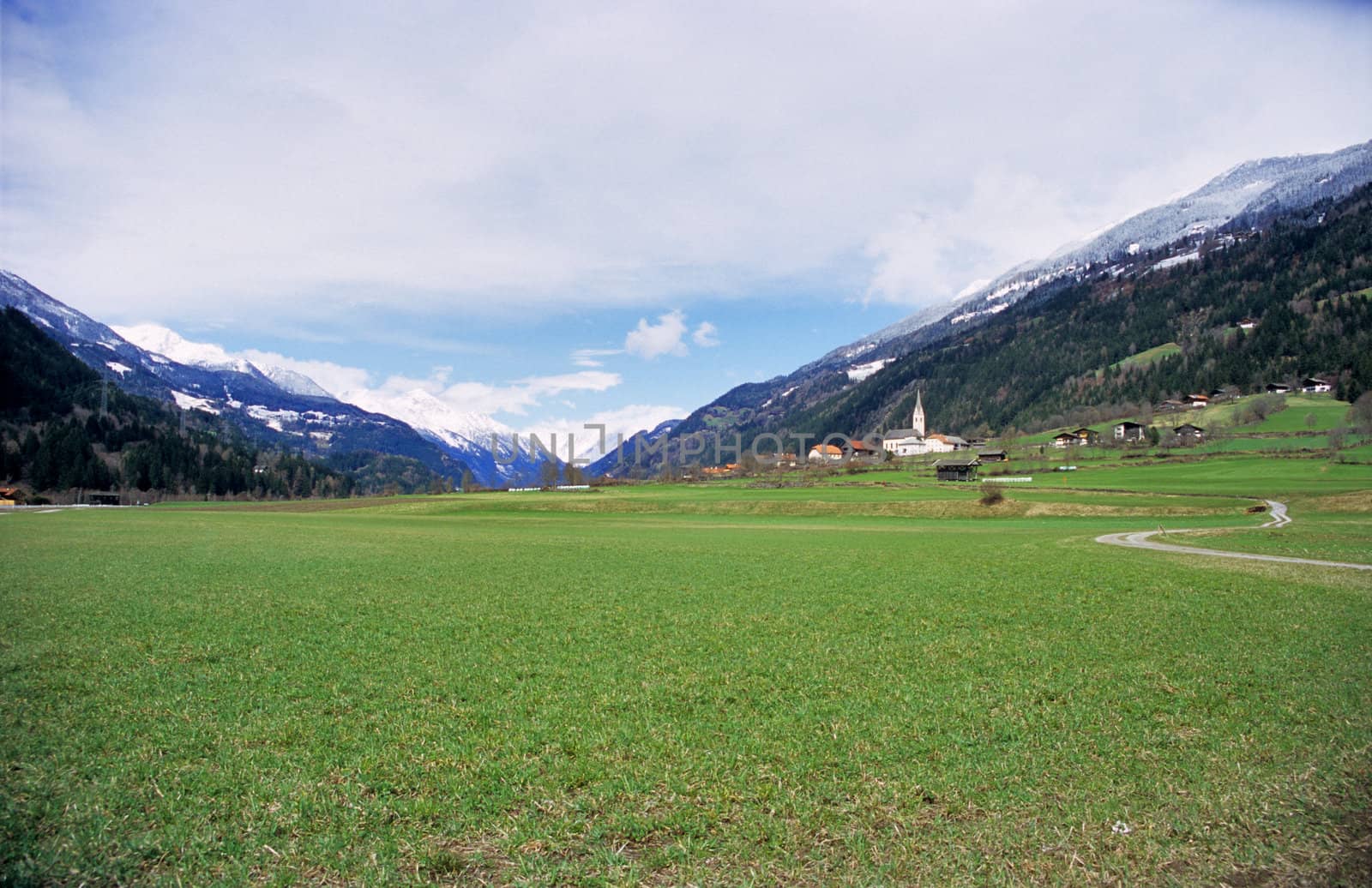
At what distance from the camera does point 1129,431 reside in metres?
159

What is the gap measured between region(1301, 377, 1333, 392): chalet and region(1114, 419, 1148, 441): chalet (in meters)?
45.6

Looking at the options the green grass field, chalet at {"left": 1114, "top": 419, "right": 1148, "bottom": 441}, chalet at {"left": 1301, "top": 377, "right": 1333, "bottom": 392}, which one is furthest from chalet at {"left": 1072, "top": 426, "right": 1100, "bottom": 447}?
the green grass field

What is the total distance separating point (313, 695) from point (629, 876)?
8472 millimetres

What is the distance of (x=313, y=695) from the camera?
12523 mm

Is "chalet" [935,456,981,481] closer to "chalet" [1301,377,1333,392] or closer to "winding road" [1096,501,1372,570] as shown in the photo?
"winding road" [1096,501,1372,570]

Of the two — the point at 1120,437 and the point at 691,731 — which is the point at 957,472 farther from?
the point at 691,731

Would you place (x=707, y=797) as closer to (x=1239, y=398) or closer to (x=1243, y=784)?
(x=1243, y=784)

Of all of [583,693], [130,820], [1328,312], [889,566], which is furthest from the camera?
[1328,312]

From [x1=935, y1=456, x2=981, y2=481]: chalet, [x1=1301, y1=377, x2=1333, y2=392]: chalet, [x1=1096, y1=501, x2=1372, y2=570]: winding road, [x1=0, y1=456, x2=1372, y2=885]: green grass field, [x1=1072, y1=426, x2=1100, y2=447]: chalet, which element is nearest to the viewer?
[x1=0, y1=456, x2=1372, y2=885]: green grass field

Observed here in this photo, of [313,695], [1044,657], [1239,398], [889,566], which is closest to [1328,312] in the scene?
[1239,398]

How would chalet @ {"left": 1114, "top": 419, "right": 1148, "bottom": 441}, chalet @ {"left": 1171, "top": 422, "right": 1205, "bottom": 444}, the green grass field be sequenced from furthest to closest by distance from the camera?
chalet @ {"left": 1114, "top": 419, "right": 1148, "bottom": 441}
chalet @ {"left": 1171, "top": 422, "right": 1205, "bottom": 444}
the green grass field

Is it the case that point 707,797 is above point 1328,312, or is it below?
below

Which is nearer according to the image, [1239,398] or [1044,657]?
[1044,657]

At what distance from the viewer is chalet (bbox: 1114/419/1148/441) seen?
14988 cm
